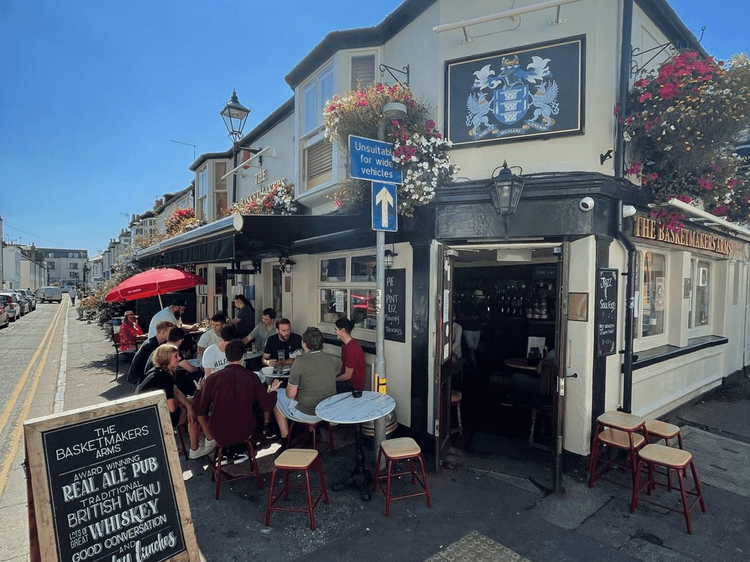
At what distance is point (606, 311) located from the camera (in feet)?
15.8

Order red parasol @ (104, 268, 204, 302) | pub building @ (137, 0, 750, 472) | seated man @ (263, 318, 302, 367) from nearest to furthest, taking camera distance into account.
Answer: pub building @ (137, 0, 750, 472)
seated man @ (263, 318, 302, 367)
red parasol @ (104, 268, 204, 302)

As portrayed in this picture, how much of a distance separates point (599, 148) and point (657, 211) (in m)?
1.26

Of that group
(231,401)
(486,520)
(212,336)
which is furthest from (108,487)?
(212,336)

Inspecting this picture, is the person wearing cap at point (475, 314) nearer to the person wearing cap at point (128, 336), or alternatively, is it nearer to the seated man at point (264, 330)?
the seated man at point (264, 330)

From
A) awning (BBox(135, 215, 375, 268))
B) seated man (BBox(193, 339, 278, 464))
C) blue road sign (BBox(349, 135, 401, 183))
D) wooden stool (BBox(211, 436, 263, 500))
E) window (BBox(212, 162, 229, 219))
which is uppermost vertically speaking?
window (BBox(212, 162, 229, 219))

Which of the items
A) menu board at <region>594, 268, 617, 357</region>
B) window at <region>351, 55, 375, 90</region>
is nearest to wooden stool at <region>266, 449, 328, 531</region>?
menu board at <region>594, 268, 617, 357</region>

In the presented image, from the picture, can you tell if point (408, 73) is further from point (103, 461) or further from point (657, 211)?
point (103, 461)

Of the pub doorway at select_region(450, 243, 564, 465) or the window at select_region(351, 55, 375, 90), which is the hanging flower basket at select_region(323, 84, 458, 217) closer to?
the pub doorway at select_region(450, 243, 564, 465)

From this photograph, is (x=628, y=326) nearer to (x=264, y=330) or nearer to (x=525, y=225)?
(x=525, y=225)

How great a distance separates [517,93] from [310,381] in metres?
4.31

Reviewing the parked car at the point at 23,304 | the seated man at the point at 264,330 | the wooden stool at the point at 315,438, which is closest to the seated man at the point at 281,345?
the seated man at the point at 264,330

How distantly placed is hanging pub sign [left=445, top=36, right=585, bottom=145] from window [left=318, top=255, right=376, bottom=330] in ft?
8.77

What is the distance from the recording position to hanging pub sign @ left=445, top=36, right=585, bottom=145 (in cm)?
477

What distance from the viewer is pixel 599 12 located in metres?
4.69
